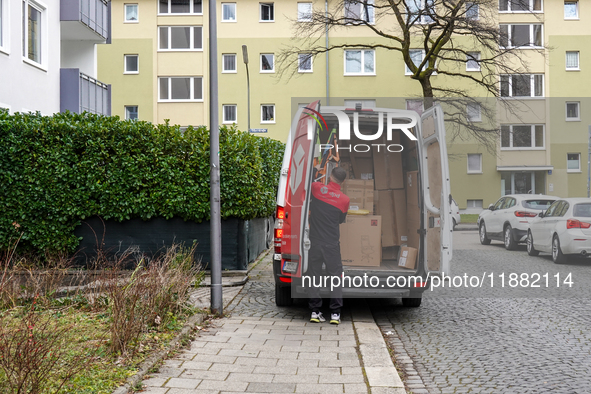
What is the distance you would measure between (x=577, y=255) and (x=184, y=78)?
28198 mm

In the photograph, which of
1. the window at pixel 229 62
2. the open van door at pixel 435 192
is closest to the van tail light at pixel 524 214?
the open van door at pixel 435 192

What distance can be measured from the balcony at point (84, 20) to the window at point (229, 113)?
16.1 metres

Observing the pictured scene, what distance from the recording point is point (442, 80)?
37.3 m

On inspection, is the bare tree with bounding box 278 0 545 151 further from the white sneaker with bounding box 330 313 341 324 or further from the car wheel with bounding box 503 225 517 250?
the white sneaker with bounding box 330 313 341 324

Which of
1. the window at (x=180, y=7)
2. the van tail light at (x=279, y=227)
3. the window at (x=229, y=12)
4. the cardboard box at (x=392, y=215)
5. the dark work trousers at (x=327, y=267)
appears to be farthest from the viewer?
the window at (x=229, y=12)

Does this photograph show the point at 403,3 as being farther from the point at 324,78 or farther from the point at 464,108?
the point at 324,78

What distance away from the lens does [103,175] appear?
10.9m

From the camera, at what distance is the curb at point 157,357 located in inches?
176

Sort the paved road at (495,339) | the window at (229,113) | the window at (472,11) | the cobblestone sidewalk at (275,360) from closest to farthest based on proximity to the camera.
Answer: the cobblestone sidewalk at (275,360)
the paved road at (495,339)
the window at (472,11)
the window at (229,113)

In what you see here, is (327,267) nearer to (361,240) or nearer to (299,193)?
(299,193)

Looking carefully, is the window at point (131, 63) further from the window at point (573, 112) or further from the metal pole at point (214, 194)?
the metal pole at point (214, 194)

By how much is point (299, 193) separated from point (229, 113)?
1216 inches

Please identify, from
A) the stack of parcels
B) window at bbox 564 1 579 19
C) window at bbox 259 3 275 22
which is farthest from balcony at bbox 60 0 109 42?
window at bbox 564 1 579 19

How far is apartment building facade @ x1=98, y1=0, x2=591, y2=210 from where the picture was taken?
3706 cm
